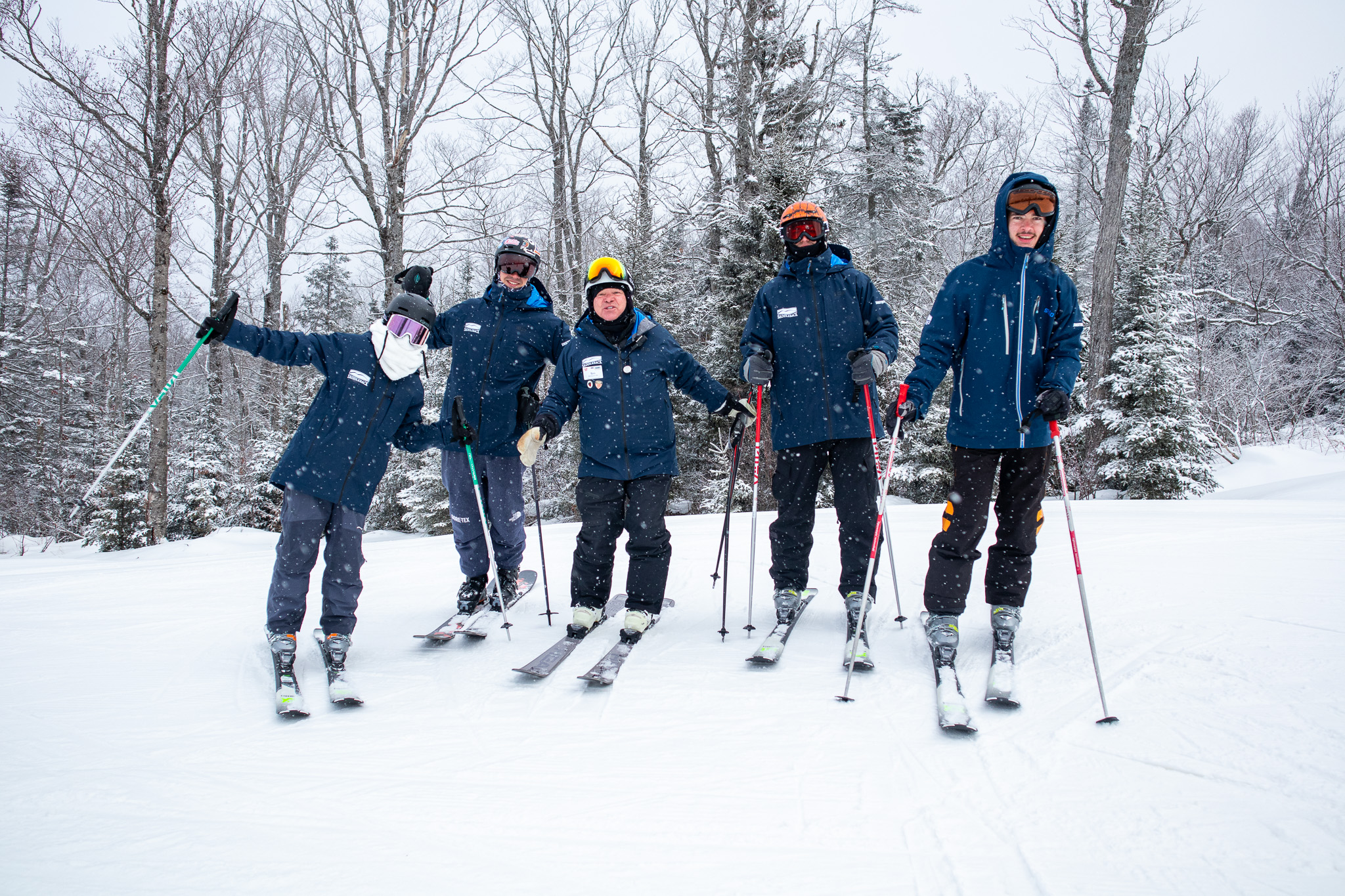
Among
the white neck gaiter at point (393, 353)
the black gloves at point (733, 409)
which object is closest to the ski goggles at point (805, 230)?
the black gloves at point (733, 409)

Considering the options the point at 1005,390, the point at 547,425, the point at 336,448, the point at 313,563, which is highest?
the point at 1005,390

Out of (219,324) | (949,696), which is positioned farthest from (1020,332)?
(219,324)

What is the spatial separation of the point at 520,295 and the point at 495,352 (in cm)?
38

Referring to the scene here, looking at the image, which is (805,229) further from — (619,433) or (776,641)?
(776,641)

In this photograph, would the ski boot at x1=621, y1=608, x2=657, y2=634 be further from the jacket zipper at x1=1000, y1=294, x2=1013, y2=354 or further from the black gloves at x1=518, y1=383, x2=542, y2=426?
the jacket zipper at x1=1000, y1=294, x2=1013, y2=354

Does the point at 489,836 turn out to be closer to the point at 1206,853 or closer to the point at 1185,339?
the point at 1206,853

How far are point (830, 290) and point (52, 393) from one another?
27.3m

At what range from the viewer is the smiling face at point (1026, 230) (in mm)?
2951

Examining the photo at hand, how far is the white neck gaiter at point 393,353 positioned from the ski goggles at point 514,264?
936 mm

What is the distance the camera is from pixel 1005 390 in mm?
2930

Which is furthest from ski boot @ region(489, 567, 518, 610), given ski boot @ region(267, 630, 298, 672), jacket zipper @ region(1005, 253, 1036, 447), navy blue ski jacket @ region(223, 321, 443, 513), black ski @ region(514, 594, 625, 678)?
jacket zipper @ region(1005, 253, 1036, 447)

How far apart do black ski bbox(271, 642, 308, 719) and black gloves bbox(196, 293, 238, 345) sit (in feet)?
4.64

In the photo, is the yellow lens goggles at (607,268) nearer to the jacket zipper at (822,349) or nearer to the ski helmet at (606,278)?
the ski helmet at (606,278)

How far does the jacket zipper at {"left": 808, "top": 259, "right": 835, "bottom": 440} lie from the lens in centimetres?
343
